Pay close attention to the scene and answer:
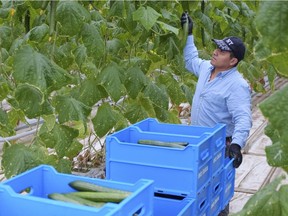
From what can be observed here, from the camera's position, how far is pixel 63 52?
327cm

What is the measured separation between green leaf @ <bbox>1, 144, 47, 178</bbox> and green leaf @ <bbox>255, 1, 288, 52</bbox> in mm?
1834

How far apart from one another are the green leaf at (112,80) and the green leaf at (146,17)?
48 centimetres

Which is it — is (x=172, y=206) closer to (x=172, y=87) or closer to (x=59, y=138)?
(x=59, y=138)

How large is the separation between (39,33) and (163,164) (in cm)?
95

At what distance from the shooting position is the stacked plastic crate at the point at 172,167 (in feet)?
9.08

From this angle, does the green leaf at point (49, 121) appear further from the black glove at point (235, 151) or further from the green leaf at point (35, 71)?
the black glove at point (235, 151)

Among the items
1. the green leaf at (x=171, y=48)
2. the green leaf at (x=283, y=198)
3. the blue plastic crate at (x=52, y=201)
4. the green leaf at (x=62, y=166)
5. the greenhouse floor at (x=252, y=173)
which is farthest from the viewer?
the greenhouse floor at (x=252, y=173)

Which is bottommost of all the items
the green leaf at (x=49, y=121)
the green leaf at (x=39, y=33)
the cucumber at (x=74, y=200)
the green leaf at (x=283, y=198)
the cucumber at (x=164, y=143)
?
the cucumber at (x=164, y=143)

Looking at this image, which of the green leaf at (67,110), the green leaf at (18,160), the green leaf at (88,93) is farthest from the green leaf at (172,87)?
the green leaf at (18,160)

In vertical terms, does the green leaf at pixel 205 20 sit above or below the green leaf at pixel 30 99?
above

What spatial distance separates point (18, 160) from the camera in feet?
8.25

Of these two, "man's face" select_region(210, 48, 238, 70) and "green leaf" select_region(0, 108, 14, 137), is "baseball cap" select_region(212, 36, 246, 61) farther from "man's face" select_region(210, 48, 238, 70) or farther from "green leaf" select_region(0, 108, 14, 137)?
"green leaf" select_region(0, 108, 14, 137)

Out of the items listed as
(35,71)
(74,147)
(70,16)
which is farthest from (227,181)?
(35,71)

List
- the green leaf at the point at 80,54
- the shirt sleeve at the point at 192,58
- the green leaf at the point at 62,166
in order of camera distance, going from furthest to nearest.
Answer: the shirt sleeve at the point at 192,58, the green leaf at the point at 80,54, the green leaf at the point at 62,166
